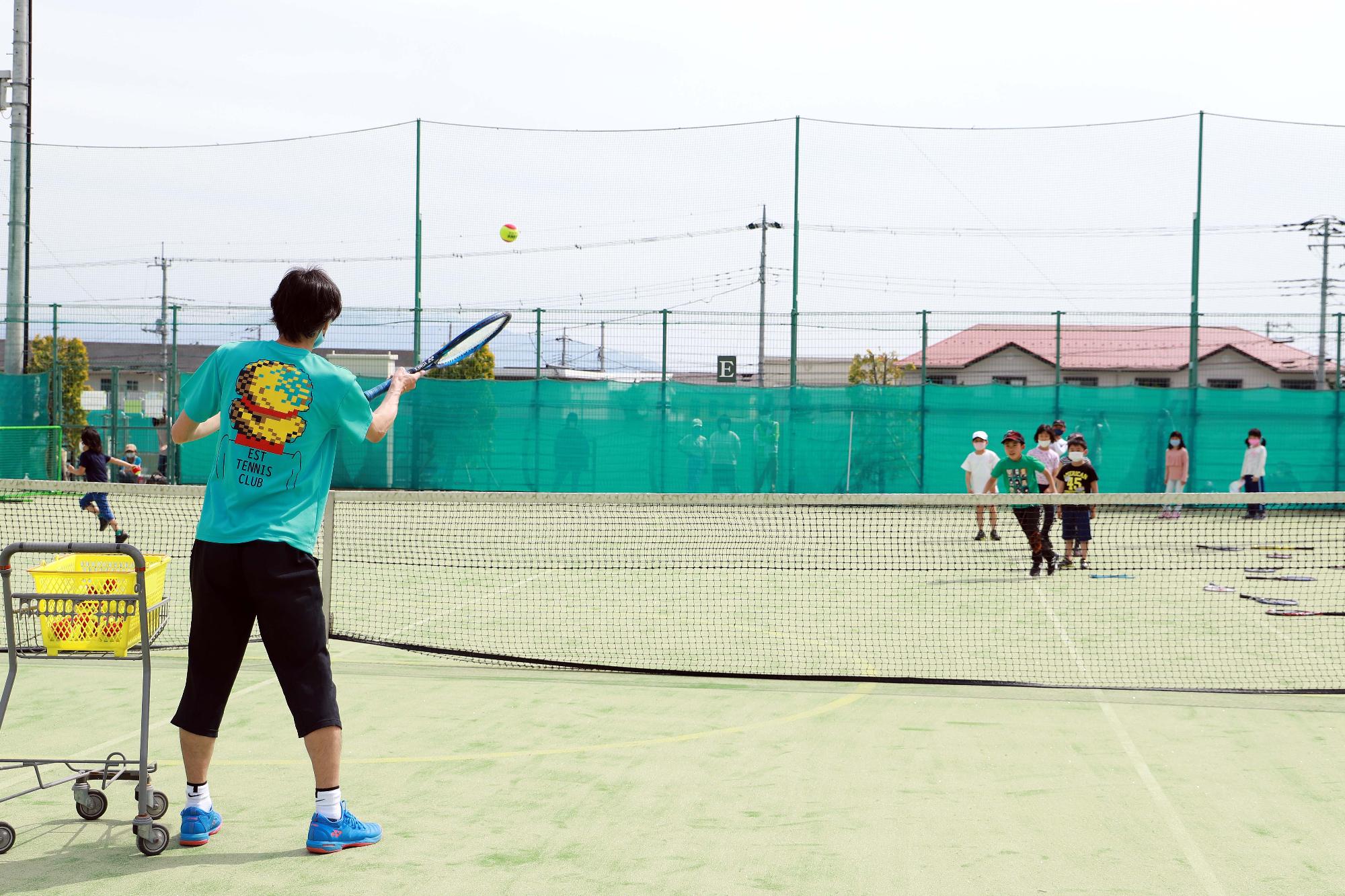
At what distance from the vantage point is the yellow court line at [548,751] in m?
4.95

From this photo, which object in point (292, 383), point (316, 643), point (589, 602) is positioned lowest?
point (589, 602)

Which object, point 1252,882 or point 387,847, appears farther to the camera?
point 387,847

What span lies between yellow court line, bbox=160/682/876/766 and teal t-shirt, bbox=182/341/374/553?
146 cm

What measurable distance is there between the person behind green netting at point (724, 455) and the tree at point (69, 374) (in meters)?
10.2

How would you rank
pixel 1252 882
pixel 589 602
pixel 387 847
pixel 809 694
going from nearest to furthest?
pixel 1252 882 < pixel 387 847 < pixel 809 694 < pixel 589 602

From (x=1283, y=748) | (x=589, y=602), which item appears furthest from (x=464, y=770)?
(x=589, y=602)

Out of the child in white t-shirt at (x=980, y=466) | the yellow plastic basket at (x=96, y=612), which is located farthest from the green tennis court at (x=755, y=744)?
the child in white t-shirt at (x=980, y=466)

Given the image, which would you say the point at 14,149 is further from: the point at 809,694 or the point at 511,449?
the point at 809,694

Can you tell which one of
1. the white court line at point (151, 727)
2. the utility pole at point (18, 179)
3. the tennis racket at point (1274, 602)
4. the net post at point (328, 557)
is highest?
the utility pole at point (18, 179)

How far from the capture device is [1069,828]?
4176 millimetres

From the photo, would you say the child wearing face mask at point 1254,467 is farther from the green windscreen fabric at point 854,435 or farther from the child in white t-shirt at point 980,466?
the child in white t-shirt at point 980,466

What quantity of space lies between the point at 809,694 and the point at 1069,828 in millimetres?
2218

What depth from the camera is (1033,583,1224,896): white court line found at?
148 inches

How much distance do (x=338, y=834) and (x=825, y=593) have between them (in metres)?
6.69
